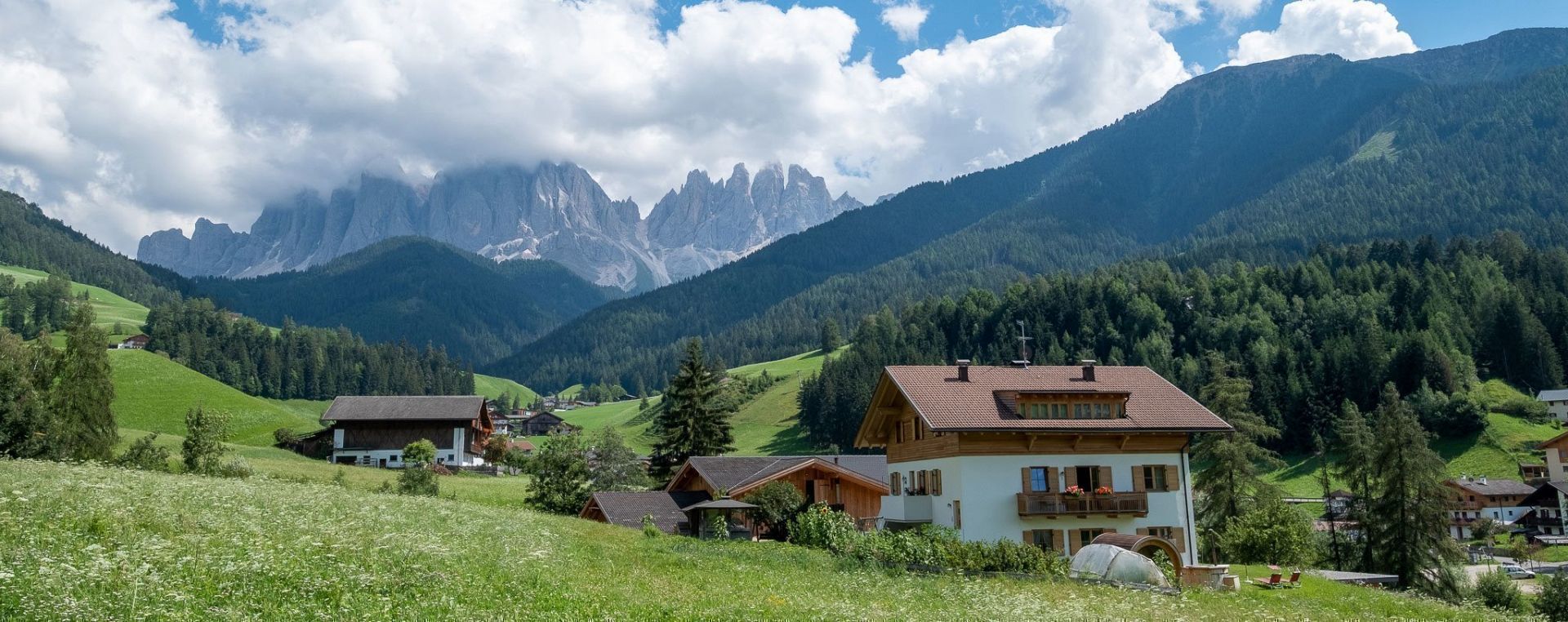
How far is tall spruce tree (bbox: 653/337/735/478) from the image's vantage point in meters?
71.1

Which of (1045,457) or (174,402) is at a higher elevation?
(174,402)

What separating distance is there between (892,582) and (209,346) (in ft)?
691

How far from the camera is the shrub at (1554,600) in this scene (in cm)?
5297

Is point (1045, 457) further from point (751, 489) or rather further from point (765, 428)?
point (765, 428)

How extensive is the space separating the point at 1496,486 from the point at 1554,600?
60.0 metres

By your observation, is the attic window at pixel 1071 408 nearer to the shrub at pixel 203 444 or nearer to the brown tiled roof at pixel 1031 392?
the brown tiled roof at pixel 1031 392

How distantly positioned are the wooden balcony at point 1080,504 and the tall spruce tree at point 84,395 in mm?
51780

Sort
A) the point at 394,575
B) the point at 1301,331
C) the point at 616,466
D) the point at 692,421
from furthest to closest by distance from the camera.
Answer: the point at 1301,331, the point at 616,466, the point at 692,421, the point at 394,575

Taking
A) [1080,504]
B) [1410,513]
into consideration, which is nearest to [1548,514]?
[1410,513]

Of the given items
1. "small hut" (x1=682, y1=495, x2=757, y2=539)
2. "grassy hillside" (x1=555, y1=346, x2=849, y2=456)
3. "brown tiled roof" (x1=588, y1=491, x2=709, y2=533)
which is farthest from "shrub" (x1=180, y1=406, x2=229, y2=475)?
"grassy hillside" (x1=555, y1=346, x2=849, y2=456)

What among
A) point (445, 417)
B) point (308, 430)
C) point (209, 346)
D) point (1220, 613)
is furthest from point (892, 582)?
point (209, 346)

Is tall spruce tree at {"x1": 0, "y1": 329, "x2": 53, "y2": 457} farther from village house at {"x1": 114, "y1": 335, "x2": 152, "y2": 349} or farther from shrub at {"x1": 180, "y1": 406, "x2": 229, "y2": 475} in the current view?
village house at {"x1": 114, "y1": 335, "x2": 152, "y2": 349}

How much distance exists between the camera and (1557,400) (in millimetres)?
119938

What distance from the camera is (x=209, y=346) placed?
650 ft
